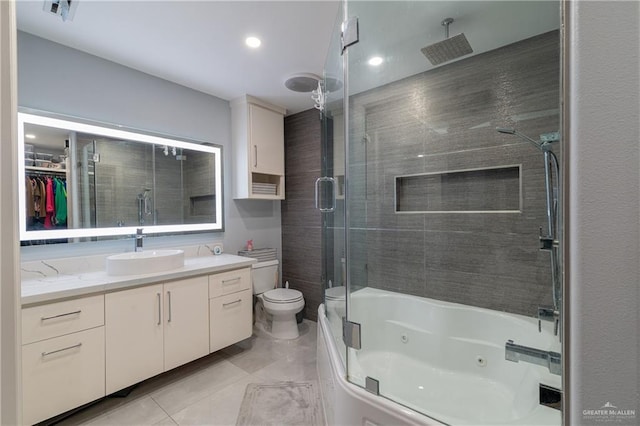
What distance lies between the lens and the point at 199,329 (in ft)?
6.71

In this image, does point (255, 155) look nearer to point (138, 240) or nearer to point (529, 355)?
point (138, 240)

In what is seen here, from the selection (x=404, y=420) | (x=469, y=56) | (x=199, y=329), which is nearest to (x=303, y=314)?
(x=199, y=329)

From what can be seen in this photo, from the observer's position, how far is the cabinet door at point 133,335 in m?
1.64

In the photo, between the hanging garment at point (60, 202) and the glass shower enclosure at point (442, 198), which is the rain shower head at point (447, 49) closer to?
the glass shower enclosure at point (442, 198)

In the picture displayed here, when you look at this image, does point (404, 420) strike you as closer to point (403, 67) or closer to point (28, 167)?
point (403, 67)

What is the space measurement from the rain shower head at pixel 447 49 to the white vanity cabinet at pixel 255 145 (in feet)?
5.25

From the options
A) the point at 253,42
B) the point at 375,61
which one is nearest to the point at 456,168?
the point at 375,61

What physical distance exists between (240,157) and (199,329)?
5.28 ft

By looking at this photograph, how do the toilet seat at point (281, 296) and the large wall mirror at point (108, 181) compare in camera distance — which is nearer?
the large wall mirror at point (108, 181)

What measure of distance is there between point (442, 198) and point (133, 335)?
88.5 inches

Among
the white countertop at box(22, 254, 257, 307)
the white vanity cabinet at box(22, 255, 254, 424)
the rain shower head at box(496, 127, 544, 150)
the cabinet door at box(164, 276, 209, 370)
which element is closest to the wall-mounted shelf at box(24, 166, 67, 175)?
the white countertop at box(22, 254, 257, 307)

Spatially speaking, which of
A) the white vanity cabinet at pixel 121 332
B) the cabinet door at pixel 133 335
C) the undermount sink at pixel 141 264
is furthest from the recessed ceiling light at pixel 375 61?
the cabinet door at pixel 133 335

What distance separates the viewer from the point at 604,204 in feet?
1.59

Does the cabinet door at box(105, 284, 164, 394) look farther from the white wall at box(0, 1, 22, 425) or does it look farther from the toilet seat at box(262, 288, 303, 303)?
the white wall at box(0, 1, 22, 425)
